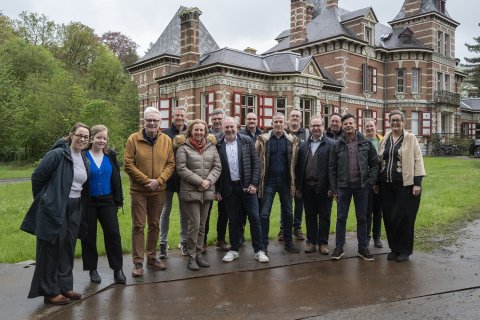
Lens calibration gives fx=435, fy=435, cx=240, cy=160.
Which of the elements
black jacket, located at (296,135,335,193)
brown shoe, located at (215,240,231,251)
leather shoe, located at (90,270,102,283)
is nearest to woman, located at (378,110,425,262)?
black jacket, located at (296,135,335,193)

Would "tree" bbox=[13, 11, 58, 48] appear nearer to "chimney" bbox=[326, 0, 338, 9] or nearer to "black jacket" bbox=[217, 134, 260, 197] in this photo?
"chimney" bbox=[326, 0, 338, 9]

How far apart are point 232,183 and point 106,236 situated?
71.1 inches

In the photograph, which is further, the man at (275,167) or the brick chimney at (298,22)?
the brick chimney at (298,22)

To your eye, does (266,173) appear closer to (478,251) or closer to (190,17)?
(478,251)

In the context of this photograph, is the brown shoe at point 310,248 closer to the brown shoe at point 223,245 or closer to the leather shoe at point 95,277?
the brown shoe at point 223,245

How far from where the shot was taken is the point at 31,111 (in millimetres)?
34344

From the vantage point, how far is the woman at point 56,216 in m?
4.25

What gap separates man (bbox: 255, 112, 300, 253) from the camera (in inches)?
247

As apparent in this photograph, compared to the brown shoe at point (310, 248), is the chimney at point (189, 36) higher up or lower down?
higher up

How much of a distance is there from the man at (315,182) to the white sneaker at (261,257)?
2.62 ft

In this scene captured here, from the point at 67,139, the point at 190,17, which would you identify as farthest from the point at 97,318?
the point at 190,17

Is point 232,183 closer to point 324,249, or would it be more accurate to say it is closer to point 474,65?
point 324,249

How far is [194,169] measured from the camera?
18.5ft

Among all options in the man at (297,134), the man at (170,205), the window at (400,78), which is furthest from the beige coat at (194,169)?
the window at (400,78)
